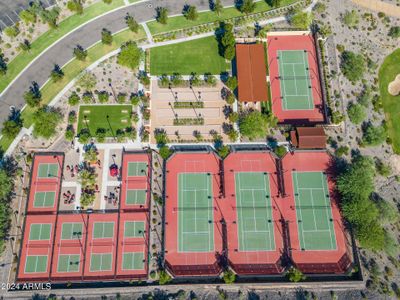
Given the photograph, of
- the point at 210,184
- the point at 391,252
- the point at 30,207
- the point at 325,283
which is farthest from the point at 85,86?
the point at 391,252

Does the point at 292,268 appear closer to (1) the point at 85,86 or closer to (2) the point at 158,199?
(2) the point at 158,199

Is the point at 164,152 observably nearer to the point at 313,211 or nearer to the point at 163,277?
the point at 163,277

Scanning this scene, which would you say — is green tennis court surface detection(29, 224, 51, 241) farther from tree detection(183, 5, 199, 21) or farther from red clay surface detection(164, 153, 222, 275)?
tree detection(183, 5, 199, 21)

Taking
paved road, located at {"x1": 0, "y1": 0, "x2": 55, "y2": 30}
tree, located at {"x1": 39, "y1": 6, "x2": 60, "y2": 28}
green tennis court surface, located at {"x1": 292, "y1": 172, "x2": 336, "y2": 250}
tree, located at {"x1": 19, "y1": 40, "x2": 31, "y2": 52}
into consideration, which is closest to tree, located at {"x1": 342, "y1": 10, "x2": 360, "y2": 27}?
green tennis court surface, located at {"x1": 292, "y1": 172, "x2": 336, "y2": 250}

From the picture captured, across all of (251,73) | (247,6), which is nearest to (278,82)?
(251,73)

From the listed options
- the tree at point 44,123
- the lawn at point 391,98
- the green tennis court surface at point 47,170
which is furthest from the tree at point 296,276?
the tree at point 44,123
